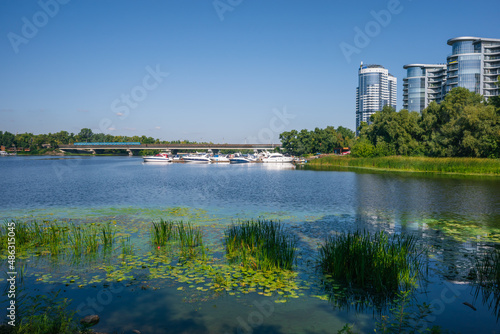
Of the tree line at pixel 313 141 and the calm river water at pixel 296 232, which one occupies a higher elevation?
the tree line at pixel 313 141

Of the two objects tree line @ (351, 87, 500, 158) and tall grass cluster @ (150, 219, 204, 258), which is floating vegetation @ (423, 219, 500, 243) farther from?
tree line @ (351, 87, 500, 158)

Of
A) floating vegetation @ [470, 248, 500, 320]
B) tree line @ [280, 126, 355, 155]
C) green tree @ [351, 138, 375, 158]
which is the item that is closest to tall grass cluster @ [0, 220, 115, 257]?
floating vegetation @ [470, 248, 500, 320]

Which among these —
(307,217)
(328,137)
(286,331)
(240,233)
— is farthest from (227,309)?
(328,137)

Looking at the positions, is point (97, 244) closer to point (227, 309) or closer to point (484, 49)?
point (227, 309)

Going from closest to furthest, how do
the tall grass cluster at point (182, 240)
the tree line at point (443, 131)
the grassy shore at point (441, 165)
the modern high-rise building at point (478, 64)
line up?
the tall grass cluster at point (182, 240) < the grassy shore at point (441, 165) < the tree line at point (443, 131) < the modern high-rise building at point (478, 64)

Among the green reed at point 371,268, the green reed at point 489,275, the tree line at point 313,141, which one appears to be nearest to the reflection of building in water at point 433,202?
the green reed at point 489,275

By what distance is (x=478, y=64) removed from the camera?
5802 inches

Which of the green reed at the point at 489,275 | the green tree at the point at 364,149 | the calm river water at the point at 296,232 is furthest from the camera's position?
the green tree at the point at 364,149

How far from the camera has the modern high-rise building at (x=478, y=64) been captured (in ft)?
475

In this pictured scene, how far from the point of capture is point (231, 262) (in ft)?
45.6

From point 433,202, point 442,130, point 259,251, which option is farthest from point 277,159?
point 259,251

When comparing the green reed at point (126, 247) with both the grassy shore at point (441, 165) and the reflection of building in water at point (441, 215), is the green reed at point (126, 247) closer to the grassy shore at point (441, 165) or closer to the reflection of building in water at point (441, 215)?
the reflection of building in water at point (441, 215)

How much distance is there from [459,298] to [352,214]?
14.6m

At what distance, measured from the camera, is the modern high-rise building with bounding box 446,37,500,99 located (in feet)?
475
